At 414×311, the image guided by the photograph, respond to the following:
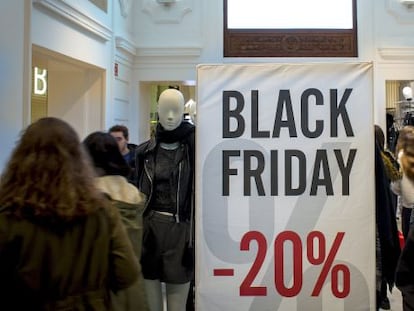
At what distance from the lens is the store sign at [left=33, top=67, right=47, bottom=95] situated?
534 cm

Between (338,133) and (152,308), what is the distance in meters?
1.19

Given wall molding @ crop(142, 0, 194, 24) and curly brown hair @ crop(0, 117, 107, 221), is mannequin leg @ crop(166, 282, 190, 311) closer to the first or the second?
curly brown hair @ crop(0, 117, 107, 221)

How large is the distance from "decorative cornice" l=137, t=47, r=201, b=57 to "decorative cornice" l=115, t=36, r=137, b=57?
0.13 meters

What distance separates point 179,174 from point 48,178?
44.4 inches

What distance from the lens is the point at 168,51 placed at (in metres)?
7.11

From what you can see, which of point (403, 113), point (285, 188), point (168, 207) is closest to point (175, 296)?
point (168, 207)

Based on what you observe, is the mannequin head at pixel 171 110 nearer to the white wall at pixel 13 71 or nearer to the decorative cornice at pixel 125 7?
the white wall at pixel 13 71

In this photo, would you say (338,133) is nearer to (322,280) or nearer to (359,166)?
(359,166)

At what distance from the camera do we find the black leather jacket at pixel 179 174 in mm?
2455

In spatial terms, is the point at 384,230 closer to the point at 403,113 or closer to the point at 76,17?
the point at 76,17

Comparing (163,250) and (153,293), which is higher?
(163,250)

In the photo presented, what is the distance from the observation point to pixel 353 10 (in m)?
7.23

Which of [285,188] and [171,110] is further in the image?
[171,110]

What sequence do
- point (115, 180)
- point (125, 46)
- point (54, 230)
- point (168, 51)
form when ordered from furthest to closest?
point (168, 51), point (125, 46), point (115, 180), point (54, 230)
